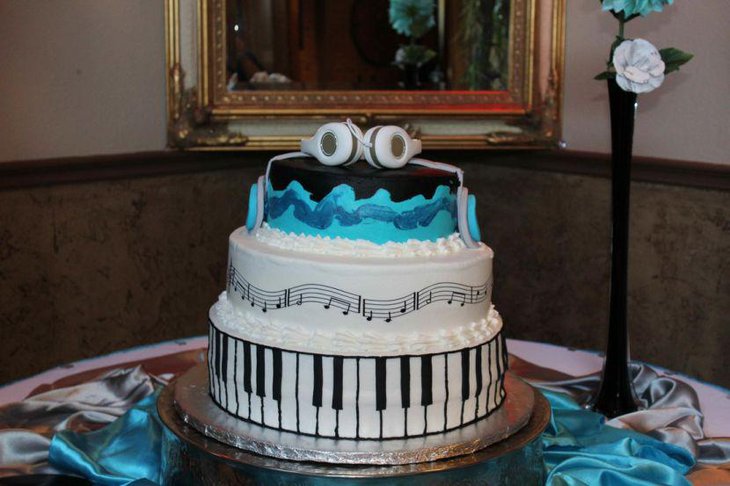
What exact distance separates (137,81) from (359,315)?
214 centimetres

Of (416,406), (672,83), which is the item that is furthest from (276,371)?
(672,83)

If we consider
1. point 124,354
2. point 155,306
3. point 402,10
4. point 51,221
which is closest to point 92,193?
point 51,221

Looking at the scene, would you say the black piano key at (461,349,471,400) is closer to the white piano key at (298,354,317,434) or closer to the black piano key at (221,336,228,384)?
the white piano key at (298,354,317,434)

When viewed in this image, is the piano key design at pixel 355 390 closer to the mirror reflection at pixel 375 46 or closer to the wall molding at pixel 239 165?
the wall molding at pixel 239 165

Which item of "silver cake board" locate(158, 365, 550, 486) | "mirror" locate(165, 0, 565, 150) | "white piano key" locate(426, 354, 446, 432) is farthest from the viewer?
"mirror" locate(165, 0, 565, 150)

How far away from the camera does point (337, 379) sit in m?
1.62

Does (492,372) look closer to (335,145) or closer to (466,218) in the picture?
(466,218)

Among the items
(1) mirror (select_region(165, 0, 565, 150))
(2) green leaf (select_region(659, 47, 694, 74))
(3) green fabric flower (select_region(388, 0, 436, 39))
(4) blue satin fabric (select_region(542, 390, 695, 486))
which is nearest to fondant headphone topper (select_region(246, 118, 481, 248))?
(4) blue satin fabric (select_region(542, 390, 695, 486))

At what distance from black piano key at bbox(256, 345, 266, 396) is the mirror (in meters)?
1.91

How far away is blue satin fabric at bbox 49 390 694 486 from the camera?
179 cm

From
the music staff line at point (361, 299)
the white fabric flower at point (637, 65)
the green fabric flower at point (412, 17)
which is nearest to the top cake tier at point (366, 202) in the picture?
the music staff line at point (361, 299)

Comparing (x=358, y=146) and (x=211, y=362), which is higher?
(x=358, y=146)

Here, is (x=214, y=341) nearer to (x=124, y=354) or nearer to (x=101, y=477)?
(x=101, y=477)

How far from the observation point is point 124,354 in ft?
8.59
